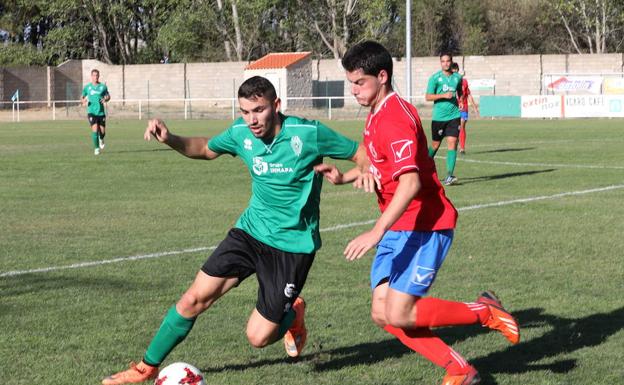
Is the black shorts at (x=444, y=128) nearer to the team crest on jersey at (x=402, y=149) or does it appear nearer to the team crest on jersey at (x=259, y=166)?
the team crest on jersey at (x=259, y=166)

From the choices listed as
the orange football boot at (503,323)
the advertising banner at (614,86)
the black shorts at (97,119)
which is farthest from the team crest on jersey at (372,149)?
the advertising banner at (614,86)

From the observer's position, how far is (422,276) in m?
4.96

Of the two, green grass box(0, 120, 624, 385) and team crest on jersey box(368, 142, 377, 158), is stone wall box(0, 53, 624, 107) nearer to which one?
green grass box(0, 120, 624, 385)

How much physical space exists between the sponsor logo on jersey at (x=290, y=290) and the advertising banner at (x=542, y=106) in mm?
38047

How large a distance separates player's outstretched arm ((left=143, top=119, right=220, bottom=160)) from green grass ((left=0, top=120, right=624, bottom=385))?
3.71 ft

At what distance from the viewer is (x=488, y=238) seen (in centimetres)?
998

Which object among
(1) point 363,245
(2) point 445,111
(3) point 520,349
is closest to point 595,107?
(2) point 445,111

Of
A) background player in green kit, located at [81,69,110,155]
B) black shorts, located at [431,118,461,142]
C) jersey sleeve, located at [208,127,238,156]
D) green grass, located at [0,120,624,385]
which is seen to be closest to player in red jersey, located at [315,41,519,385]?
green grass, located at [0,120,624,385]

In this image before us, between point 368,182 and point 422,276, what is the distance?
54 centimetres

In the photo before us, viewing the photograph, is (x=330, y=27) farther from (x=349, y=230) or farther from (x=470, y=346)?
(x=470, y=346)

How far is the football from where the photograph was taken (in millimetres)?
Result: 4473

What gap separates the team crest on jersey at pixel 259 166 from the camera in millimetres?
5426

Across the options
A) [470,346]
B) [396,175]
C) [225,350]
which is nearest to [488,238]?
[470,346]

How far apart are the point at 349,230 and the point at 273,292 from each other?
5444mm
